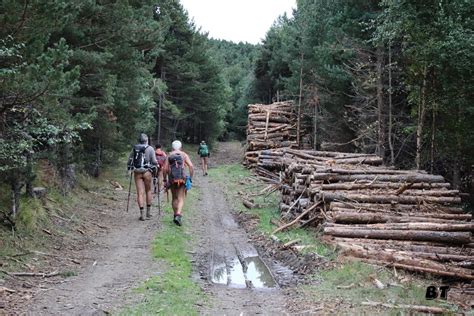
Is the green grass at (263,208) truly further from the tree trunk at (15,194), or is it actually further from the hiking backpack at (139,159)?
the tree trunk at (15,194)

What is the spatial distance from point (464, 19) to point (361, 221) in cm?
538

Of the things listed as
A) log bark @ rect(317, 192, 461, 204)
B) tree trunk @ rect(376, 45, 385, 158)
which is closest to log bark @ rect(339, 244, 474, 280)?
log bark @ rect(317, 192, 461, 204)

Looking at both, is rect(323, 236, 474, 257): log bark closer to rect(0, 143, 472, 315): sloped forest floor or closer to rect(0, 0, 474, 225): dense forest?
rect(0, 143, 472, 315): sloped forest floor

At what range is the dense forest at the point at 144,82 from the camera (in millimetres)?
7285

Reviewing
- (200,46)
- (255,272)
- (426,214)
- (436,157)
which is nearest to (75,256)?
(255,272)

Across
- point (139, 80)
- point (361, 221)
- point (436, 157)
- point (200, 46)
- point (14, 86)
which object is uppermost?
point (200, 46)

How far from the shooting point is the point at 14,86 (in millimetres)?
6582

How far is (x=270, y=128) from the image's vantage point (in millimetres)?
32562

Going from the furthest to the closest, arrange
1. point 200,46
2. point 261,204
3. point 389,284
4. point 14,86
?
1. point 200,46
2. point 261,204
3. point 389,284
4. point 14,86

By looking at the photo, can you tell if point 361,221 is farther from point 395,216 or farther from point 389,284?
point 389,284

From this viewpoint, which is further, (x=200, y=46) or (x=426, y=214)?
(x=200, y=46)

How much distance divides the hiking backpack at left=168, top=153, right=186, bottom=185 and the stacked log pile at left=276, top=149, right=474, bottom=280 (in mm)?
3335

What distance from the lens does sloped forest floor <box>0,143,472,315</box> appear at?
259 inches

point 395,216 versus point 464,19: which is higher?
point 464,19
